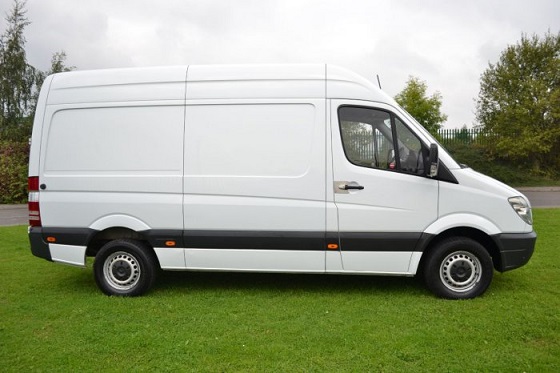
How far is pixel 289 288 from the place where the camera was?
5.98m

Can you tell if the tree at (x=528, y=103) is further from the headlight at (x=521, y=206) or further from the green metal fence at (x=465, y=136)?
the headlight at (x=521, y=206)

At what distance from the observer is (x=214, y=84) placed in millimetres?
5535

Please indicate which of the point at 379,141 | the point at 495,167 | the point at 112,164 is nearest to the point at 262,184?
the point at 379,141

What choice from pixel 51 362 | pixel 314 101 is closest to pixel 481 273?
pixel 314 101

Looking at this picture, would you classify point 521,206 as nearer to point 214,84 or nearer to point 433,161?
point 433,161

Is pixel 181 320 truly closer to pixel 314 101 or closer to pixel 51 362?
pixel 51 362

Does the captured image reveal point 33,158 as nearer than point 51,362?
No

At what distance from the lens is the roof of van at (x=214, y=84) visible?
5418mm

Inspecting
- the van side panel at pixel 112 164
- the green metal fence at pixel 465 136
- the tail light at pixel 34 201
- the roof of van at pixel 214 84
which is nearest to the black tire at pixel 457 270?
the roof of van at pixel 214 84

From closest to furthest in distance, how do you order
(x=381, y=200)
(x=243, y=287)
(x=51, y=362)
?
(x=51, y=362) → (x=381, y=200) → (x=243, y=287)

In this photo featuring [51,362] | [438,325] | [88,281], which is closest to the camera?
[51,362]

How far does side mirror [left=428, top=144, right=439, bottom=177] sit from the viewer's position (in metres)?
5.08

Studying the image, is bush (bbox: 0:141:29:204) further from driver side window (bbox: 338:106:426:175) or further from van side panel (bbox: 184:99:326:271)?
driver side window (bbox: 338:106:426:175)

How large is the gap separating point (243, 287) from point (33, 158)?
2.94 m
